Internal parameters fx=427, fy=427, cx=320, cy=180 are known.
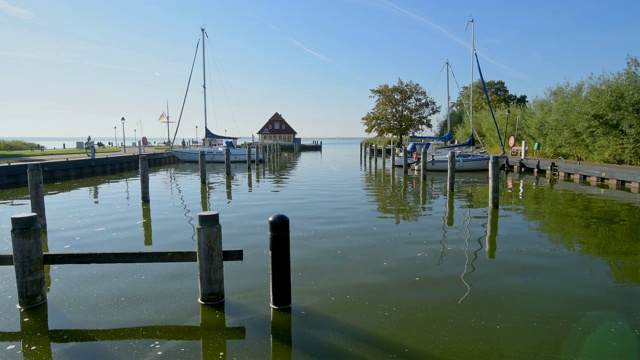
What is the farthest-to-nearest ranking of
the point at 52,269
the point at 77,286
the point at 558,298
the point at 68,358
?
1. the point at 52,269
2. the point at 77,286
3. the point at 558,298
4. the point at 68,358

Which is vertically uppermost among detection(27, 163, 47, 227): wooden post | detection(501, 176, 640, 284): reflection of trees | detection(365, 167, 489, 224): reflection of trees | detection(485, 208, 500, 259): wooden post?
detection(27, 163, 47, 227): wooden post

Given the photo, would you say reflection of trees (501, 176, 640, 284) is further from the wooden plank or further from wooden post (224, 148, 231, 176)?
wooden post (224, 148, 231, 176)

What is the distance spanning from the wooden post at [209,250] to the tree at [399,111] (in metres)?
62.4

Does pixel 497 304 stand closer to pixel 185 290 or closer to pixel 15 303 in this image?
pixel 185 290

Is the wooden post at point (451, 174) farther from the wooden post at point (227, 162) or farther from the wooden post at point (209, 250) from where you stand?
the wooden post at point (209, 250)

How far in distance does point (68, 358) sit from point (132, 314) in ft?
3.91

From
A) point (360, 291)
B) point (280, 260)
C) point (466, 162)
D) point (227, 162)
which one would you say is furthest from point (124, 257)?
point (466, 162)

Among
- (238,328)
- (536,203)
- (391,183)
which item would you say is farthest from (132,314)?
(391,183)

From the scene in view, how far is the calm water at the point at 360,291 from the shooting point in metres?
5.13

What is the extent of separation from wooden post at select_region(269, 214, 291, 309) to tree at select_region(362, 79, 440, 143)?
204 feet

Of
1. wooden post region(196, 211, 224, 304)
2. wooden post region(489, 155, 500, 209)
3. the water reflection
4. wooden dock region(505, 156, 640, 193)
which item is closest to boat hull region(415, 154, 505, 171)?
wooden dock region(505, 156, 640, 193)

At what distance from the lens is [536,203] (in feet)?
53.3

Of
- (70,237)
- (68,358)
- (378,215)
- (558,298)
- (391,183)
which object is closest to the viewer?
(68,358)

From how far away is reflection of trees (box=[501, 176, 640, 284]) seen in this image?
29.0 ft
